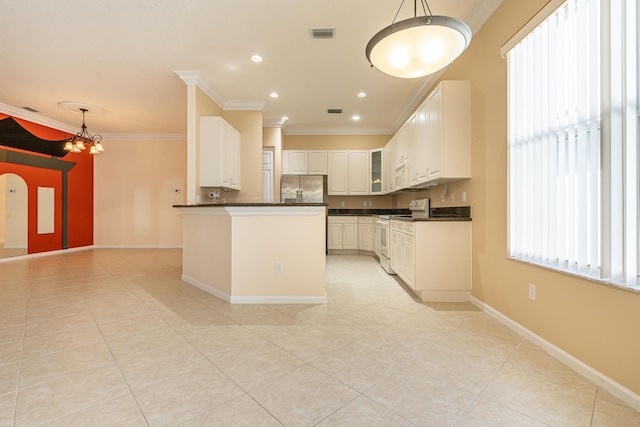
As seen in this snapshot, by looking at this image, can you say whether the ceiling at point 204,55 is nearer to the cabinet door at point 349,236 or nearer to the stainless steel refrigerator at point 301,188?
the stainless steel refrigerator at point 301,188

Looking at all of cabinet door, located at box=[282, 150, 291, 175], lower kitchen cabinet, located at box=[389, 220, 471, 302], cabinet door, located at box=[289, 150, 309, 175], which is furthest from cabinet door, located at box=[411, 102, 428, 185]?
cabinet door, located at box=[282, 150, 291, 175]

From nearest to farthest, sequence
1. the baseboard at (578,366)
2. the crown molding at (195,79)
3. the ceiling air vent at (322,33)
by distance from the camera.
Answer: the baseboard at (578,366)
the ceiling air vent at (322,33)
the crown molding at (195,79)

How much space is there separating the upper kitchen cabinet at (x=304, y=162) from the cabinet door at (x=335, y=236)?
4.39 ft

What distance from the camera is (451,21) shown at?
5.60 ft

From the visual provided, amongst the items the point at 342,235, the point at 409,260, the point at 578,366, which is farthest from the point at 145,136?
the point at 578,366

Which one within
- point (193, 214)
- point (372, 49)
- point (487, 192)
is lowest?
point (193, 214)

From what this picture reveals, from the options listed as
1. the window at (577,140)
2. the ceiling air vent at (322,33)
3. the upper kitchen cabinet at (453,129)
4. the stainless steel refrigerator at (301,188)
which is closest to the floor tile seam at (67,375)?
the window at (577,140)

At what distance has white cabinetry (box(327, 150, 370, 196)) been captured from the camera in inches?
269

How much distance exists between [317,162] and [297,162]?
49 cm

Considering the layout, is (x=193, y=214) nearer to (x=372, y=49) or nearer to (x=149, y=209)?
(x=372, y=49)

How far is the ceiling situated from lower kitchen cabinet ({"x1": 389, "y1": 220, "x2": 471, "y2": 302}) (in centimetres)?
220

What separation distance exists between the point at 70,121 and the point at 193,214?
5.35 meters

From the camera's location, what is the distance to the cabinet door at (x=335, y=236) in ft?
21.8

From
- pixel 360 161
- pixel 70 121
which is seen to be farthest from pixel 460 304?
pixel 70 121
